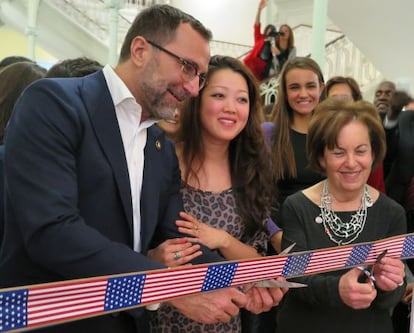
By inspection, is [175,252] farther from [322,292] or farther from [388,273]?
[388,273]

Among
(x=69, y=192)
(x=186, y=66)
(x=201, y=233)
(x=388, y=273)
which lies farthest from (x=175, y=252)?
(x=388, y=273)

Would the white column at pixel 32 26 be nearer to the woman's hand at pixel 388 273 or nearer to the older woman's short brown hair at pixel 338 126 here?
the older woman's short brown hair at pixel 338 126

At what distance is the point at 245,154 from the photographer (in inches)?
86.4

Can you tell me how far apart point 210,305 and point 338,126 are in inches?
35.8

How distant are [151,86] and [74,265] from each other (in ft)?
1.95

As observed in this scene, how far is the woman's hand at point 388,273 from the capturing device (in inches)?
66.2

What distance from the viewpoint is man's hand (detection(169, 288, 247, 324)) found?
1.44 metres

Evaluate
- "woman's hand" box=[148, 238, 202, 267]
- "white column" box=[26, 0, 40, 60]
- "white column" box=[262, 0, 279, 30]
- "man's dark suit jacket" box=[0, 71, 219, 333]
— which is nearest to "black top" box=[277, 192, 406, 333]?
"woman's hand" box=[148, 238, 202, 267]

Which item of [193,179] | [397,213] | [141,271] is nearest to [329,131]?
[397,213]

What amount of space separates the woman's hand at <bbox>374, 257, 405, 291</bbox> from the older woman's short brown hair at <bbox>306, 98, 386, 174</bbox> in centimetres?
48

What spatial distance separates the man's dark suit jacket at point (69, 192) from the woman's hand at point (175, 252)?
125 mm

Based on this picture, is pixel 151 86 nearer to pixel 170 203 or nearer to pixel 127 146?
pixel 127 146

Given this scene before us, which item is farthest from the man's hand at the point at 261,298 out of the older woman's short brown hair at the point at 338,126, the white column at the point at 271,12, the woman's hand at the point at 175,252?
the white column at the point at 271,12

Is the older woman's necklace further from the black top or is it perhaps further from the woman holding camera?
the woman holding camera
